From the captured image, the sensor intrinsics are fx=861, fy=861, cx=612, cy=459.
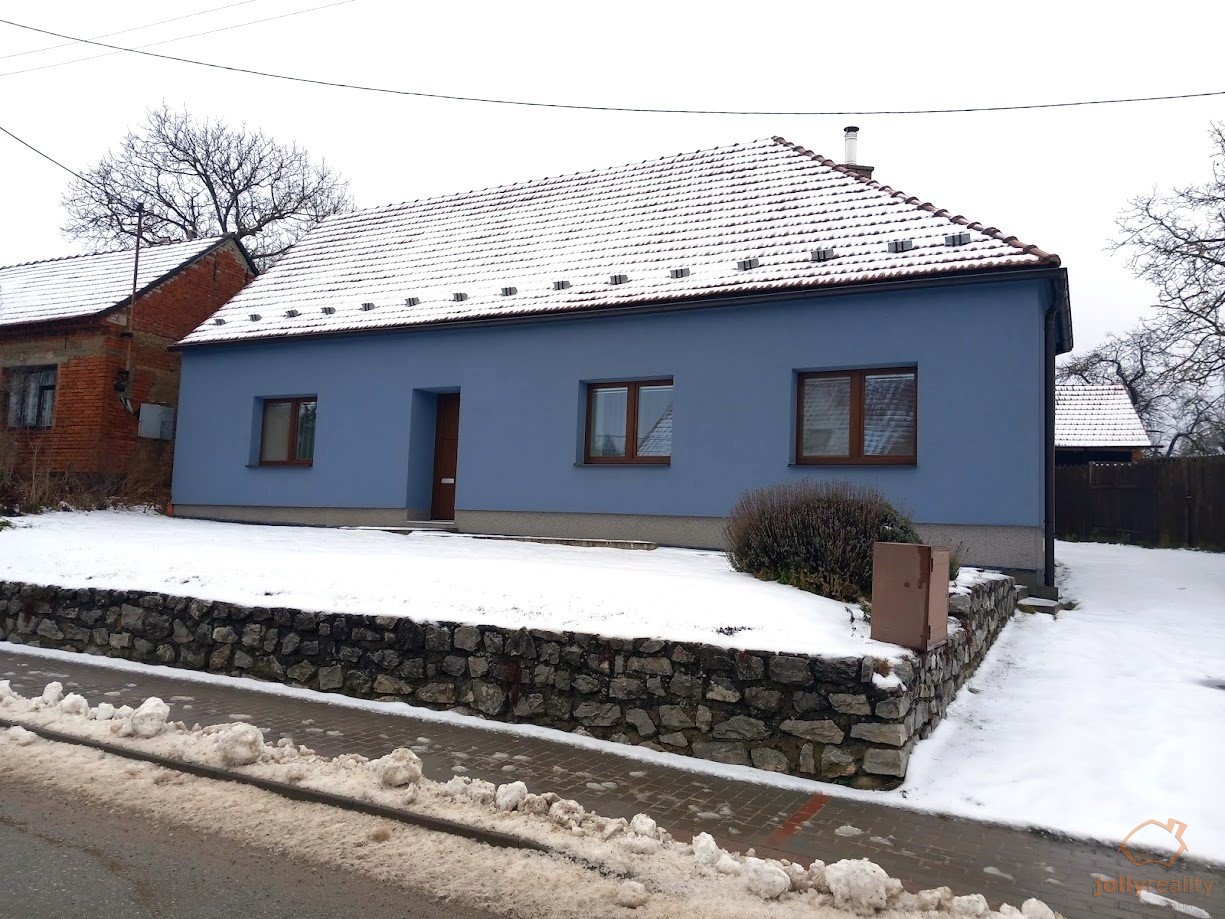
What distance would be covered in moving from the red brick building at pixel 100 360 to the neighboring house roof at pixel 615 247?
213 centimetres

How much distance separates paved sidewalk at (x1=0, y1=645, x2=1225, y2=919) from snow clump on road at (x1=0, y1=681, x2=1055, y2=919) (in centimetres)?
25

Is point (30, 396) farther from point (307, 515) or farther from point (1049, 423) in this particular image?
point (1049, 423)

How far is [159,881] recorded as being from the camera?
3703mm

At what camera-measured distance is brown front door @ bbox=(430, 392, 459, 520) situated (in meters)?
14.3

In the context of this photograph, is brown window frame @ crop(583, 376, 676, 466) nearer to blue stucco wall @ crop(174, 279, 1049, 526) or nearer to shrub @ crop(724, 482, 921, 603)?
blue stucco wall @ crop(174, 279, 1049, 526)

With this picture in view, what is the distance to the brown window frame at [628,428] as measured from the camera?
12.3 metres

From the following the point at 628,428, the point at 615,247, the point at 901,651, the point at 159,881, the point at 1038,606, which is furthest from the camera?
the point at 615,247

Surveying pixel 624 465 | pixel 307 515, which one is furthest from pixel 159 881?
pixel 307 515

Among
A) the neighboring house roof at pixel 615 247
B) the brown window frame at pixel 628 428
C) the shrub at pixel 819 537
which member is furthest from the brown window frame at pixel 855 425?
the shrub at pixel 819 537

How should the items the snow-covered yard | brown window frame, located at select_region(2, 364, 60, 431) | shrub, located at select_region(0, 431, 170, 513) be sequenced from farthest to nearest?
brown window frame, located at select_region(2, 364, 60, 431), shrub, located at select_region(0, 431, 170, 513), the snow-covered yard

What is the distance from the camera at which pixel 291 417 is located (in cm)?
1566

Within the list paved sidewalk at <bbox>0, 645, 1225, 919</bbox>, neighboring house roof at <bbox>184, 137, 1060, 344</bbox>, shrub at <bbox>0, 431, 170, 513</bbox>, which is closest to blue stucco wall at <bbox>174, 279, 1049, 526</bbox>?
neighboring house roof at <bbox>184, 137, 1060, 344</bbox>

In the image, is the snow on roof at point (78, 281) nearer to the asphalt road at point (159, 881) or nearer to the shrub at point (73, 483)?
the shrub at point (73, 483)

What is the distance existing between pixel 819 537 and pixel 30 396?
59.6 ft
